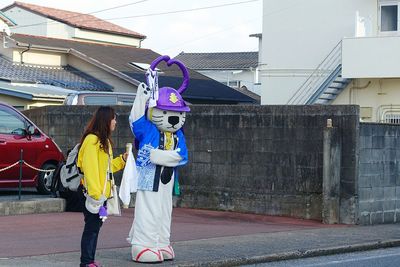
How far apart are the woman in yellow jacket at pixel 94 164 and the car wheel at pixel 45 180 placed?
23.4 feet

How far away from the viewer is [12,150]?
15352 mm

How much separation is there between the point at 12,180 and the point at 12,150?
61 centimetres

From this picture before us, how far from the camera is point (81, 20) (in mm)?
43969

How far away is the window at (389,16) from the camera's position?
25.5 meters

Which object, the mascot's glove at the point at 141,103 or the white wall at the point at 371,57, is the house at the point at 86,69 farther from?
the mascot's glove at the point at 141,103

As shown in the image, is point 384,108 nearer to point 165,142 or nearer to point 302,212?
point 302,212

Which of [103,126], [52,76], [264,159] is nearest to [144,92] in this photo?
[103,126]


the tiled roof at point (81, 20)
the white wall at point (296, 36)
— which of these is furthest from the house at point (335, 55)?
the tiled roof at point (81, 20)

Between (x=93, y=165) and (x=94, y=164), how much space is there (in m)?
0.02

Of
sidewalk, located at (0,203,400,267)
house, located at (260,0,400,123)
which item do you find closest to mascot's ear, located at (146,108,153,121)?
sidewalk, located at (0,203,400,267)

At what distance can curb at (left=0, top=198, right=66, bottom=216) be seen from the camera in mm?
14164

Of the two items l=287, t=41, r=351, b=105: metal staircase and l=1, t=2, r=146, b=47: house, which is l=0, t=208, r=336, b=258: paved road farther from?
l=1, t=2, r=146, b=47: house

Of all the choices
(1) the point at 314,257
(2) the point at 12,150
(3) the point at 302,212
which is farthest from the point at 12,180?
(1) the point at 314,257

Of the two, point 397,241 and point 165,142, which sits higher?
point 165,142
